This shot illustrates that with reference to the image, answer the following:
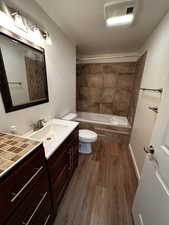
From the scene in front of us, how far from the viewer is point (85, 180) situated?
1.54 m

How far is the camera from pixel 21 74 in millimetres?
1077

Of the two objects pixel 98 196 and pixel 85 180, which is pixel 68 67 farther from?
pixel 98 196

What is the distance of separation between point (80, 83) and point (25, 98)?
2.54 meters

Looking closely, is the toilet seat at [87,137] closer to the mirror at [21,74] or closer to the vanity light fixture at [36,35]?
the mirror at [21,74]

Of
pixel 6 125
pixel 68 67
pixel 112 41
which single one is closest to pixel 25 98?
pixel 6 125

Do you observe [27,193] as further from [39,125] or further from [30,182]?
[39,125]

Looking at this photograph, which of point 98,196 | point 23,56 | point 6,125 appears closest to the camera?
point 6,125

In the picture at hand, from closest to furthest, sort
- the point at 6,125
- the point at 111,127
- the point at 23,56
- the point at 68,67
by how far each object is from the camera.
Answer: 1. the point at 6,125
2. the point at 23,56
3. the point at 68,67
4. the point at 111,127

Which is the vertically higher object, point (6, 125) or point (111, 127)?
point (6, 125)

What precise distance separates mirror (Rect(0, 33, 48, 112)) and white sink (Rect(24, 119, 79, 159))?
0.38 meters

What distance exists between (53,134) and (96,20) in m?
1.81

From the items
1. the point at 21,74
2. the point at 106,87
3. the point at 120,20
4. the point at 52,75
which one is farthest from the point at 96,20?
the point at 106,87

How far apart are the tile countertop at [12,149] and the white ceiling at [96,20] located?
5.21ft

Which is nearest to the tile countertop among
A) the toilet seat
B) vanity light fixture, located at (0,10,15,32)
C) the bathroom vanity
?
the bathroom vanity
